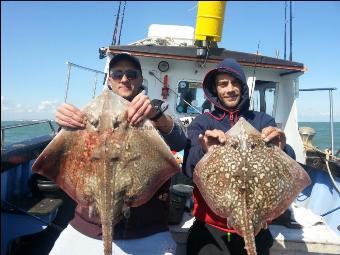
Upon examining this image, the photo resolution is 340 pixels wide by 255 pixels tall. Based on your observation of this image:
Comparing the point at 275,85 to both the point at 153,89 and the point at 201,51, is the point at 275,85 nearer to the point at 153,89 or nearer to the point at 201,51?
the point at 201,51

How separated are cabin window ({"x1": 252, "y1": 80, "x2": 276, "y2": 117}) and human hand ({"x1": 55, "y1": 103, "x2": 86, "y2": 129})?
20.4 feet

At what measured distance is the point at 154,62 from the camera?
7.87m

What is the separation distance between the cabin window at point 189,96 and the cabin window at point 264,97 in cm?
150

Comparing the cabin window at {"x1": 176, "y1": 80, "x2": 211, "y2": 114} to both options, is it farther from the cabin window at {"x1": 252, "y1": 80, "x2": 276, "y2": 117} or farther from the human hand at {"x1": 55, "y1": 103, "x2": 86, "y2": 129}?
the human hand at {"x1": 55, "y1": 103, "x2": 86, "y2": 129}

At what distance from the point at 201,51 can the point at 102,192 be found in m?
5.25

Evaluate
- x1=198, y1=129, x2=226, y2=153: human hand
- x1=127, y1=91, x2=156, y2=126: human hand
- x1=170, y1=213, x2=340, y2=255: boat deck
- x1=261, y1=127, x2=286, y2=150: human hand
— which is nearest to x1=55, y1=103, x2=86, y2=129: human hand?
x1=127, y1=91, x2=156, y2=126: human hand

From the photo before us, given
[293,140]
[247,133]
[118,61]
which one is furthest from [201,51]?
[247,133]

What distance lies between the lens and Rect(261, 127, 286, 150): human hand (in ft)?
10.5

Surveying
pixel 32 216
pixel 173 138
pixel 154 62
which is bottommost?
pixel 32 216

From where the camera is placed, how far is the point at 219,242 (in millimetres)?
3510

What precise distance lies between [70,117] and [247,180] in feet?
5.52

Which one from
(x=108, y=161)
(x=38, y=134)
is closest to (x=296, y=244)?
(x=108, y=161)

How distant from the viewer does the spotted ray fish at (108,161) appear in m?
2.86

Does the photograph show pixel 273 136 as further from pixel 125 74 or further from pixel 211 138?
pixel 125 74
